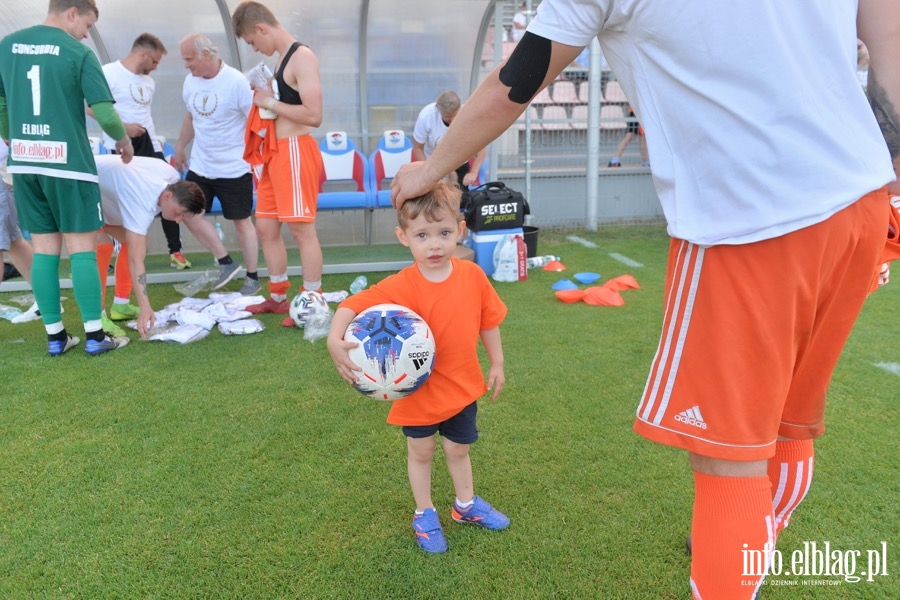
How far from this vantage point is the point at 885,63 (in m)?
1.34

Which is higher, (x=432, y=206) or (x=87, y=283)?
(x=432, y=206)

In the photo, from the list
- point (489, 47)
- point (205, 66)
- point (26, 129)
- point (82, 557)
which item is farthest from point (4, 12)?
point (82, 557)

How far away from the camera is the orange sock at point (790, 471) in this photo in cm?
166

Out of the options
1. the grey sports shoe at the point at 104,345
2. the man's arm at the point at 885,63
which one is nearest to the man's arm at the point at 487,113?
the man's arm at the point at 885,63

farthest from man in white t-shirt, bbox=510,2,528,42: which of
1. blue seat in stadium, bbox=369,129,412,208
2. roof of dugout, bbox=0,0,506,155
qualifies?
blue seat in stadium, bbox=369,129,412,208

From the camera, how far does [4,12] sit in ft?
22.2

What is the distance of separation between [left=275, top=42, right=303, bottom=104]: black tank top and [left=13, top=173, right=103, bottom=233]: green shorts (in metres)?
1.38

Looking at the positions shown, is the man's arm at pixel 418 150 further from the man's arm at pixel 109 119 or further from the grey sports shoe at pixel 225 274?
the man's arm at pixel 109 119

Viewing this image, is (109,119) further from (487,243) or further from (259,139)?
(487,243)

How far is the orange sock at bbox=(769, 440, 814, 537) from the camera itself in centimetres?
166

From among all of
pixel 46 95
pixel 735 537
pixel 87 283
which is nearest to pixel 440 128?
pixel 46 95

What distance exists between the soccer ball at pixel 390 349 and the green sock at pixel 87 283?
9.91 feet

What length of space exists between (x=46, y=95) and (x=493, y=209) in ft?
12.1

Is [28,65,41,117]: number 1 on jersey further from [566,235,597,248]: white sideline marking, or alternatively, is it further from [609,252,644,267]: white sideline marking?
[566,235,597,248]: white sideline marking
